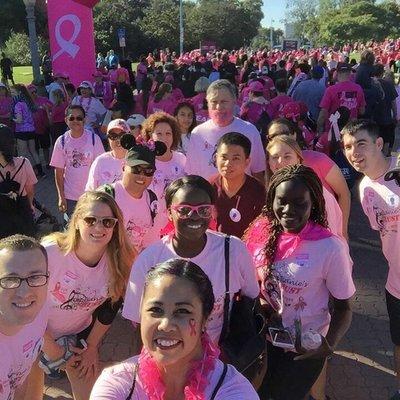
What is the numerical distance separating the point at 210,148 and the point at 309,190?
1.96 metres

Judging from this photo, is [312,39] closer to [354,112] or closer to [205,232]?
[354,112]

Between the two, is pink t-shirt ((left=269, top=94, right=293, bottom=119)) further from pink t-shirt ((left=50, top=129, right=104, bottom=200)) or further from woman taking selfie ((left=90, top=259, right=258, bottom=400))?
woman taking selfie ((left=90, top=259, right=258, bottom=400))

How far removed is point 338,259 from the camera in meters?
2.64

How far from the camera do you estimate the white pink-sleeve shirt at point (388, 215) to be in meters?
3.24

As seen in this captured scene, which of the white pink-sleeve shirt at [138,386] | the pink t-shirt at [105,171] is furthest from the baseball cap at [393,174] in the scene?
the pink t-shirt at [105,171]

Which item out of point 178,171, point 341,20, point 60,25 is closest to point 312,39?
point 341,20

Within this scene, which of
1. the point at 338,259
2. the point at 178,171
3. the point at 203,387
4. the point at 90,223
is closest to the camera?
the point at 203,387

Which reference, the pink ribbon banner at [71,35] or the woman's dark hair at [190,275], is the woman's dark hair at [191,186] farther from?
the pink ribbon banner at [71,35]

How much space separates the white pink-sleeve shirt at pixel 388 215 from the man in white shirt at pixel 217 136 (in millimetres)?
1270

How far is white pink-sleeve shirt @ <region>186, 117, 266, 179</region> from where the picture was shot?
179 inches

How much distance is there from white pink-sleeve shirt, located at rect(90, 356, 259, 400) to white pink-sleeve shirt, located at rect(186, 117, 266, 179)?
2.79m

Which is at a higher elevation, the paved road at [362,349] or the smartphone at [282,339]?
the smartphone at [282,339]

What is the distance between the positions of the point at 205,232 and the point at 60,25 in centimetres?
1118

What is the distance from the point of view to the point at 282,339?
8.69 ft
